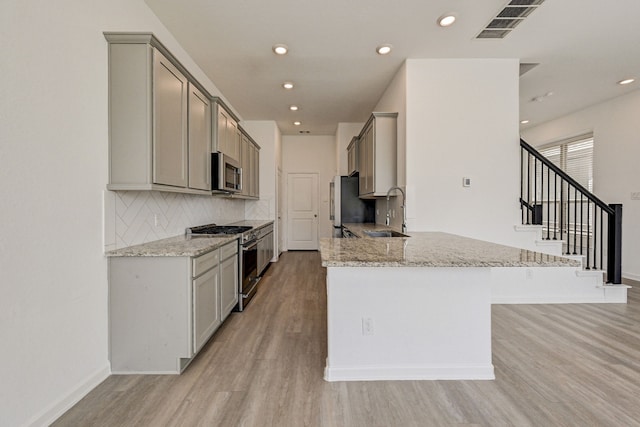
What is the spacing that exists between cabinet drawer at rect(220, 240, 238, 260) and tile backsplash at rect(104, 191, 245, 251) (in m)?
0.58

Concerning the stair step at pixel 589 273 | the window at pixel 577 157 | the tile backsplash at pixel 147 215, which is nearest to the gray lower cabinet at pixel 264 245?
the tile backsplash at pixel 147 215

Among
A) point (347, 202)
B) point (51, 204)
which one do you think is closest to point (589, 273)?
point (347, 202)

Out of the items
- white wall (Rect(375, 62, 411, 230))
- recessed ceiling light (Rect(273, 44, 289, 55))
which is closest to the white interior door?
white wall (Rect(375, 62, 411, 230))

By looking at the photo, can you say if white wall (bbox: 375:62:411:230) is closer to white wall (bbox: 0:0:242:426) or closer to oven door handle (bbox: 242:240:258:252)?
oven door handle (bbox: 242:240:258:252)

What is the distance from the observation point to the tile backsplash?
2119 millimetres

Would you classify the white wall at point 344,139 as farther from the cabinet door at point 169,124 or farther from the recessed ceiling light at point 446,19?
the cabinet door at point 169,124

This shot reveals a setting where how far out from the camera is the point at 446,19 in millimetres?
2725

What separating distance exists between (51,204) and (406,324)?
7.54 ft

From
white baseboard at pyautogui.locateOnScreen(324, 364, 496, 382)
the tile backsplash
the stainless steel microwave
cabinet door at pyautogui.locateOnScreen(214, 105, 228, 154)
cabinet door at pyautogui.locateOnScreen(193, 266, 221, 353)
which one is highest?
cabinet door at pyautogui.locateOnScreen(214, 105, 228, 154)

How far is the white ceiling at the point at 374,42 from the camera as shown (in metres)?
2.60

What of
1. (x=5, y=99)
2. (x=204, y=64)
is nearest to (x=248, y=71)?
(x=204, y=64)

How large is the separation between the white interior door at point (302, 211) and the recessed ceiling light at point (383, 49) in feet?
13.9

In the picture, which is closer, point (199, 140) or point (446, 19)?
point (446, 19)

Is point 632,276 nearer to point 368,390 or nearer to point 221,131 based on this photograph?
point 368,390
